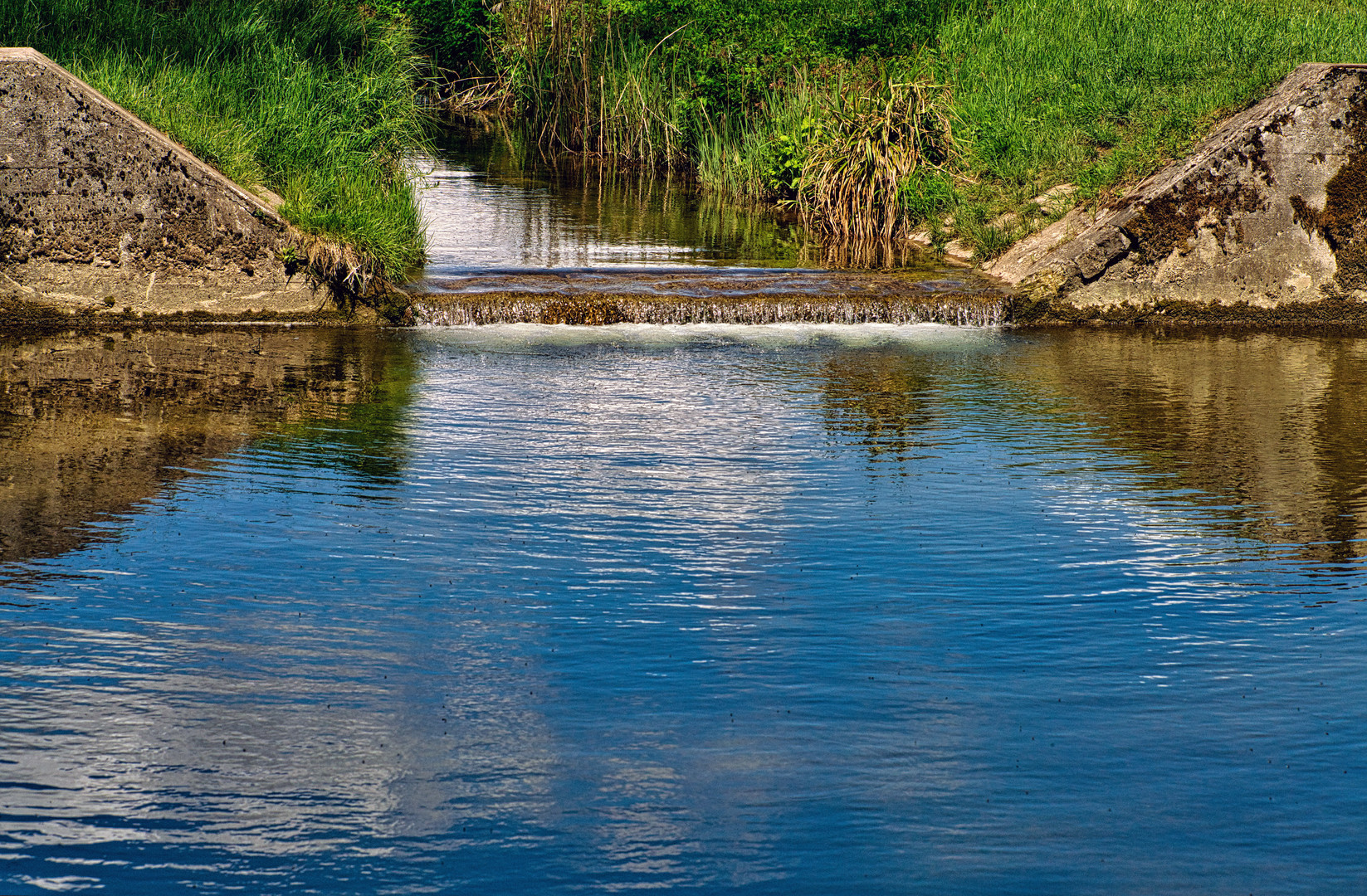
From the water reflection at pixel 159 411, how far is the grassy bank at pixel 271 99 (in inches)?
43.3

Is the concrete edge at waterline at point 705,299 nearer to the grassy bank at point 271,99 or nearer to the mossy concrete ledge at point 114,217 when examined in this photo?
the mossy concrete ledge at point 114,217

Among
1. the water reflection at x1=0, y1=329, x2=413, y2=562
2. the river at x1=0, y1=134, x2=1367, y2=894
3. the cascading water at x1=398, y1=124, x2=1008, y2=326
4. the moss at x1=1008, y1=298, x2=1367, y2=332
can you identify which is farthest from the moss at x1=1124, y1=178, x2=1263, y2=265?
the water reflection at x1=0, y1=329, x2=413, y2=562

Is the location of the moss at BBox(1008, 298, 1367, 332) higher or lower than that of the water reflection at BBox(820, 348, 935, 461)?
higher

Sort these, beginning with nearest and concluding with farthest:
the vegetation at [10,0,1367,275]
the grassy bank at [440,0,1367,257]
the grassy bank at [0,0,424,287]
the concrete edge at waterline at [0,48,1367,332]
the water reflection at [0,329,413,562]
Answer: the water reflection at [0,329,413,562] → the concrete edge at waterline at [0,48,1367,332] → the grassy bank at [0,0,424,287] → the vegetation at [10,0,1367,275] → the grassy bank at [440,0,1367,257]

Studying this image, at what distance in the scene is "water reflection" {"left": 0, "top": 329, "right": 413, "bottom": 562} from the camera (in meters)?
7.21

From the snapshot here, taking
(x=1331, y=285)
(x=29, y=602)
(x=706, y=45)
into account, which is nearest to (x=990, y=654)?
(x=29, y=602)

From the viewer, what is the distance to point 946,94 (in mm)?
16156

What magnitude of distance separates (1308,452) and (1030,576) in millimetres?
3158

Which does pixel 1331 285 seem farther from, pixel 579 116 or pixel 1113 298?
pixel 579 116

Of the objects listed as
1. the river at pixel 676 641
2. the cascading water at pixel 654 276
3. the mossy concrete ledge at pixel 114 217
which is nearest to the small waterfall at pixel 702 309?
the cascading water at pixel 654 276

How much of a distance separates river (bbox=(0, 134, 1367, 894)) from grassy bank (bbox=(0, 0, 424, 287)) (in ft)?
9.77

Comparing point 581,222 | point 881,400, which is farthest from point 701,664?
point 581,222

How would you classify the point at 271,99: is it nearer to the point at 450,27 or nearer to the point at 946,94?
the point at 946,94

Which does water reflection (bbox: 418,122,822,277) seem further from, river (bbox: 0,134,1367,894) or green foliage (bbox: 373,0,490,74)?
green foliage (bbox: 373,0,490,74)
